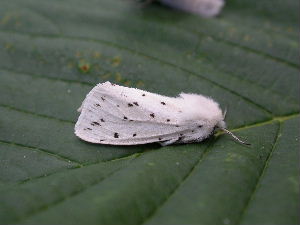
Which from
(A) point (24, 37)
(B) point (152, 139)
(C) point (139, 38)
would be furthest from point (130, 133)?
Answer: (A) point (24, 37)

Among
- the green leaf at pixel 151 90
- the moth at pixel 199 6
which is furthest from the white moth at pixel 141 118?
the moth at pixel 199 6

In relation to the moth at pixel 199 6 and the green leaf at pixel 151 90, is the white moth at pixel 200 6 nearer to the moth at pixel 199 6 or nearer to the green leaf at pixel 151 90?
the moth at pixel 199 6

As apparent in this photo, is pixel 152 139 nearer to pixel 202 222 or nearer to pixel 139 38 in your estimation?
pixel 202 222

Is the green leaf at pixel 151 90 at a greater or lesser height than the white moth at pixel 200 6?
lesser

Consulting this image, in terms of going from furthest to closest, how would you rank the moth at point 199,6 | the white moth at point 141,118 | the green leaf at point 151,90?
the moth at point 199,6, the white moth at point 141,118, the green leaf at point 151,90

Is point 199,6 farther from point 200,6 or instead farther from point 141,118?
point 141,118

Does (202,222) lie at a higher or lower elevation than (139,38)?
lower

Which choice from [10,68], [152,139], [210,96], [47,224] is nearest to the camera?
[47,224]
